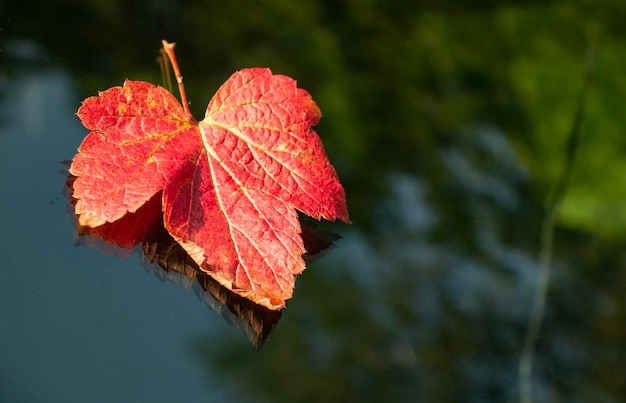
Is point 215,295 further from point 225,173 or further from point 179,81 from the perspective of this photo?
point 179,81

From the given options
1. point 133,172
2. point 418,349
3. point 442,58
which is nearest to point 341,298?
point 418,349

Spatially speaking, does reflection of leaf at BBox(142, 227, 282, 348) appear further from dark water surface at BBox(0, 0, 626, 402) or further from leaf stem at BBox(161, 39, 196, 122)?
leaf stem at BBox(161, 39, 196, 122)

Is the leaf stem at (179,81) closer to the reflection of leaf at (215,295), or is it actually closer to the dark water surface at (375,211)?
the dark water surface at (375,211)

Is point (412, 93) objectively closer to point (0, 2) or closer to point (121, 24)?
point (121, 24)

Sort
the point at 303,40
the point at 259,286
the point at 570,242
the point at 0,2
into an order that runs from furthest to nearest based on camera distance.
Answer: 1. the point at 303,40
2. the point at 0,2
3. the point at 570,242
4. the point at 259,286

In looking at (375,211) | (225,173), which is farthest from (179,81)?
(375,211)

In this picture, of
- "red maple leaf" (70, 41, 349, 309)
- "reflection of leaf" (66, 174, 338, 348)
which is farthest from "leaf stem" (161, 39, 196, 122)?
"reflection of leaf" (66, 174, 338, 348)

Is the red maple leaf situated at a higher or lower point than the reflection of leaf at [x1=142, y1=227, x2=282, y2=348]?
higher
